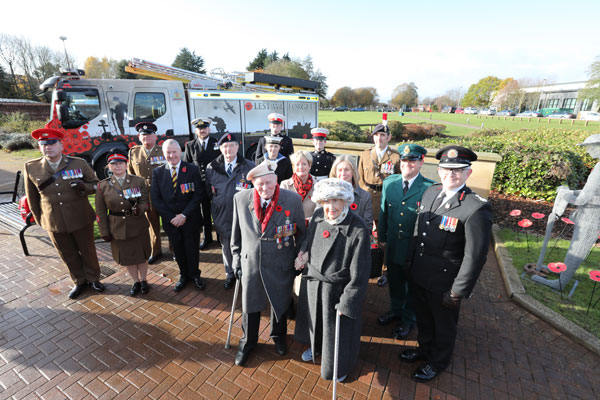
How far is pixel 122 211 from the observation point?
3715mm

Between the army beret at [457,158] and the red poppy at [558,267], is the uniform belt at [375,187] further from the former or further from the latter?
the red poppy at [558,267]

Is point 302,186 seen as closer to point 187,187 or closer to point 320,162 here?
point 320,162

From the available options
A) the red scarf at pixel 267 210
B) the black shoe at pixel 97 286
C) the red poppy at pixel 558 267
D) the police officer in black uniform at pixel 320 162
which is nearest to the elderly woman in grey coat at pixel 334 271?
the red scarf at pixel 267 210

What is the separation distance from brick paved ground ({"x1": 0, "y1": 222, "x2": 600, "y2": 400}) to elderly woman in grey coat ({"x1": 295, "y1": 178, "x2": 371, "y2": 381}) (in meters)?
0.43

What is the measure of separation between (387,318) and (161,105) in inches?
350

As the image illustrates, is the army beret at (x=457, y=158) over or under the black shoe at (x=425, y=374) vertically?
over

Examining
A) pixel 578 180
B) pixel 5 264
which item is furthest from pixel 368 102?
pixel 5 264

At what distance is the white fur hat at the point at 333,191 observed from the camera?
2.28 m

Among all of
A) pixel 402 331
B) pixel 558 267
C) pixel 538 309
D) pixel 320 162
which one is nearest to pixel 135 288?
pixel 320 162

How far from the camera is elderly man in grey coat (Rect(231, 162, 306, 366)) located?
2744mm

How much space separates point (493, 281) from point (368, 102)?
97.2 m

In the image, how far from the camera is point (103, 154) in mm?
8203

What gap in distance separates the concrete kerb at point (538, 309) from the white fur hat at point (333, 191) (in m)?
3.24

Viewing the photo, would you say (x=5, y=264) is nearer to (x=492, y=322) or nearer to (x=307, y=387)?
(x=307, y=387)
